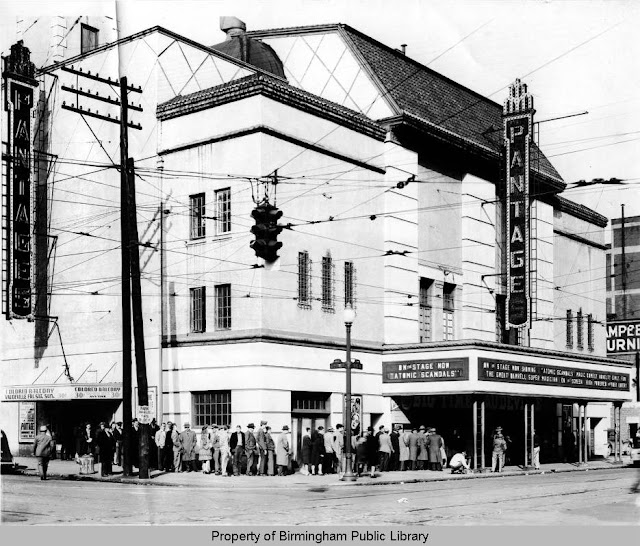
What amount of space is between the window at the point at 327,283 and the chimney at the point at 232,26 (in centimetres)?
1284

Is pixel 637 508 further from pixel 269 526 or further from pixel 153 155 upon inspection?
pixel 153 155

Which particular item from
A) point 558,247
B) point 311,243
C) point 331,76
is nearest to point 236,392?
point 311,243

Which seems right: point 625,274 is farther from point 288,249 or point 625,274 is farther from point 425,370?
point 288,249

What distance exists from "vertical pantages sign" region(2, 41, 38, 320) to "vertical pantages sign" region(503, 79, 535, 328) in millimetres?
17866

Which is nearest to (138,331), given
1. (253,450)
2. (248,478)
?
(253,450)

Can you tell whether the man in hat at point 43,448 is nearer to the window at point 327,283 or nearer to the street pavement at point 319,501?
the street pavement at point 319,501

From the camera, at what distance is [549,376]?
1523 inches

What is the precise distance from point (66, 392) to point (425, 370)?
12.4 m

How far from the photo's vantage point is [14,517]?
17.6 meters

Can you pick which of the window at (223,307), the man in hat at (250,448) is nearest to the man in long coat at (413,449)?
the man in hat at (250,448)

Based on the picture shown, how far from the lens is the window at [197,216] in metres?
34.5

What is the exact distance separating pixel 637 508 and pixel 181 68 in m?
22.9

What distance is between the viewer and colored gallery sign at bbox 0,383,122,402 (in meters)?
34.4

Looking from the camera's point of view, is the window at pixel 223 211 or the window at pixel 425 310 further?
the window at pixel 425 310
